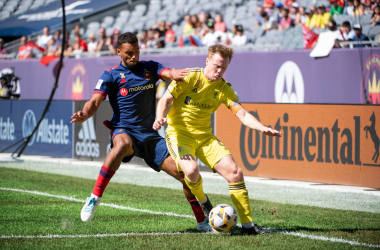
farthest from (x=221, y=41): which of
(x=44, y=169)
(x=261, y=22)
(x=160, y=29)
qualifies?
(x=44, y=169)

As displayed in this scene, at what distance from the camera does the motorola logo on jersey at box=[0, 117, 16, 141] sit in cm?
1731

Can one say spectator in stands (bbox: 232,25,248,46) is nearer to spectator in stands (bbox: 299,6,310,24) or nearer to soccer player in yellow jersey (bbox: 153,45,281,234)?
spectator in stands (bbox: 299,6,310,24)

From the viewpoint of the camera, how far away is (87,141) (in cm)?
1519

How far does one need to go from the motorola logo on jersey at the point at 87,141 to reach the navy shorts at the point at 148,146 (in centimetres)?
880

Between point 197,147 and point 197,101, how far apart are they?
20.6 inches

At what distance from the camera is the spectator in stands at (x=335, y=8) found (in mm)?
15297

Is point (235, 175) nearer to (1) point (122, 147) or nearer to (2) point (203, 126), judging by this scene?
(2) point (203, 126)

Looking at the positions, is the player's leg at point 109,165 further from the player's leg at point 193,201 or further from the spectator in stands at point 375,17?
the spectator in stands at point 375,17

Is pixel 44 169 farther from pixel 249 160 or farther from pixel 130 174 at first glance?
pixel 249 160

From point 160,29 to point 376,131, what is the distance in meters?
10.7

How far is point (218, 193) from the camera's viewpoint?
32.0 feet

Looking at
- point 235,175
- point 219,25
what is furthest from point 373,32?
point 235,175

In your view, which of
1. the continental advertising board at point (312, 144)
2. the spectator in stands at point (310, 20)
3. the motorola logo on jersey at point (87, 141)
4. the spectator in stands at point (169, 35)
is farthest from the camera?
the spectator in stands at point (169, 35)

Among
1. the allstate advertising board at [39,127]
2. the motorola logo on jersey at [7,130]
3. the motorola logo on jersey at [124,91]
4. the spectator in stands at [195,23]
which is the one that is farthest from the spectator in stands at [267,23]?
the motorola logo on jersey at [124,91]
